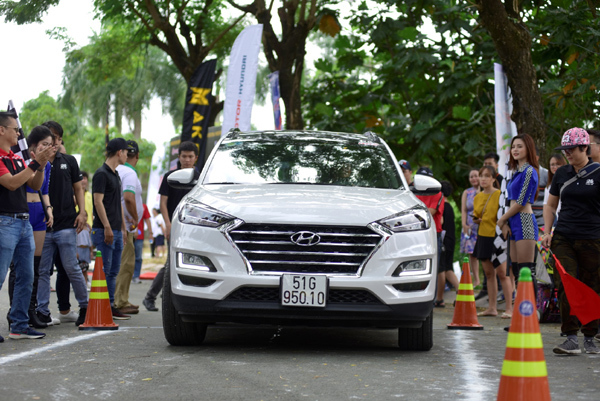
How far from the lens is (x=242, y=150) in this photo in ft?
26.6

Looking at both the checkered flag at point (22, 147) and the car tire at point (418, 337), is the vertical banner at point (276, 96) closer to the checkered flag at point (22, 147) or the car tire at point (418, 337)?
the checkered flag at point (22, 147)

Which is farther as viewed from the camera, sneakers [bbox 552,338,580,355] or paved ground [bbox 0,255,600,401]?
sneakers [bbox 552,338,580,355]

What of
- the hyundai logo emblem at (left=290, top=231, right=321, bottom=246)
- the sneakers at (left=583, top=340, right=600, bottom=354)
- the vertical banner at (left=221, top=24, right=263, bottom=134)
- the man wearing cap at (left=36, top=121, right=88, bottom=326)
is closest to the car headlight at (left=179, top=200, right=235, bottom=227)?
the hyundai logo emblem at (left=290, top=231, right=321, bottom=246)

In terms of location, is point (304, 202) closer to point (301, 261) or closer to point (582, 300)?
point (301, 261)

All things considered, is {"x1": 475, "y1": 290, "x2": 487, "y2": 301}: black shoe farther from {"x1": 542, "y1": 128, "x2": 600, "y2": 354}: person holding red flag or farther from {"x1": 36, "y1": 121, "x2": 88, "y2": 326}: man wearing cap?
{"x1": 36, "y1": 121, "x2": 88, "y2": 326}: man wearing cap

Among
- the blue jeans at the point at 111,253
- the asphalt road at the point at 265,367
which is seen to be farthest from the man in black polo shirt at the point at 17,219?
the blue jeans at the point at 111,253

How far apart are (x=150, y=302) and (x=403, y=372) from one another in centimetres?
571

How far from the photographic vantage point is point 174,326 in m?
7.12

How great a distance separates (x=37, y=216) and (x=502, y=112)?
23.9ft

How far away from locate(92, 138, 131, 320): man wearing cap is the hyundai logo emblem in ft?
11.6

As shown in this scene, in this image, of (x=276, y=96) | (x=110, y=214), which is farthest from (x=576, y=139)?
(x=276, y=96)

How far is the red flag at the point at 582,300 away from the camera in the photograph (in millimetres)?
6949

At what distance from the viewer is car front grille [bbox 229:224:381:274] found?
6527 mm

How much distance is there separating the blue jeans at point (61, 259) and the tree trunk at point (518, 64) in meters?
6.57
